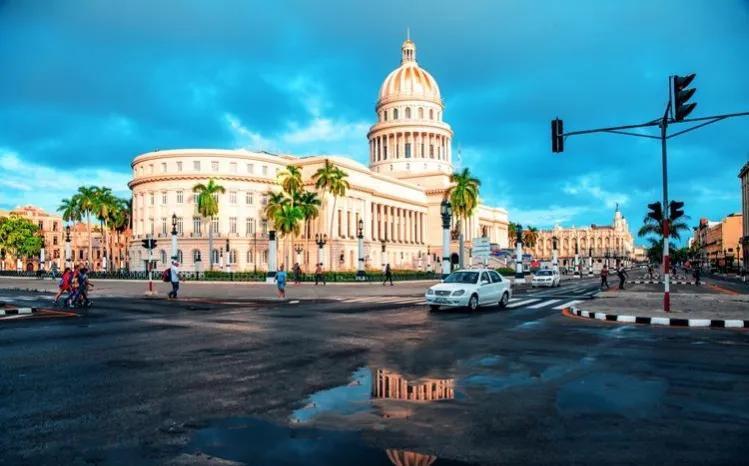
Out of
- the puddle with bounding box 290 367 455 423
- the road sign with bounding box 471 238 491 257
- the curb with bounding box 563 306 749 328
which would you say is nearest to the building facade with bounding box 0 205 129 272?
the road sign with bounding box 471 238 491 257

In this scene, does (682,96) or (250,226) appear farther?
(250,226)

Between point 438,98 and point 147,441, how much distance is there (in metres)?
120

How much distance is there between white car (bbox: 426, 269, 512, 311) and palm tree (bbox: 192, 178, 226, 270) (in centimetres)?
5837

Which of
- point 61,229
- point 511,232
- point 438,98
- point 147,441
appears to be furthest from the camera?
point 511,232

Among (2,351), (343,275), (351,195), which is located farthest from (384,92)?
(2,351)

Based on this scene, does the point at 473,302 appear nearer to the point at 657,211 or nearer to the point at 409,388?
the point at 657,211

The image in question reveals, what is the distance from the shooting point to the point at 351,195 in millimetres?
88750

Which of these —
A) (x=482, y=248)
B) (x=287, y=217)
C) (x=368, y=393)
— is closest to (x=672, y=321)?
(x=368, y=393)

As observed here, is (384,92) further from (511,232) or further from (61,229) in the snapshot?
(61,229)

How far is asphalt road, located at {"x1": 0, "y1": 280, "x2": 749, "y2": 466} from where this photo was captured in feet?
17.8

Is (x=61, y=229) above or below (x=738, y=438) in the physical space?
above

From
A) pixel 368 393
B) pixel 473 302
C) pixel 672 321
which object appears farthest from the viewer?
pixel 473 302

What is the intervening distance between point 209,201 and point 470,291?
60338 mm

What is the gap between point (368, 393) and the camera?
779 cm
